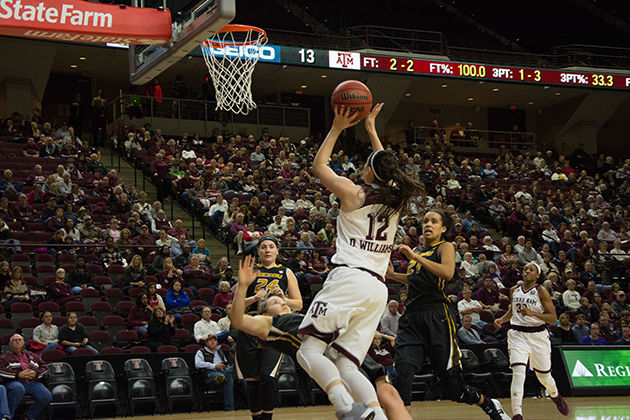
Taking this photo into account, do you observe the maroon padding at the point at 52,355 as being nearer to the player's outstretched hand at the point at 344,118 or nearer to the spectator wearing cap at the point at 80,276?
the spectator wearing cap at the point at 80,276

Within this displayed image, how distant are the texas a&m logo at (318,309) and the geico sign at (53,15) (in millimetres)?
5697

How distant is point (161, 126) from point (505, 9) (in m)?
17.7

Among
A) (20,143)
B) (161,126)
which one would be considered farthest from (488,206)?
(20,143)

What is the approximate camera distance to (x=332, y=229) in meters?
17.1

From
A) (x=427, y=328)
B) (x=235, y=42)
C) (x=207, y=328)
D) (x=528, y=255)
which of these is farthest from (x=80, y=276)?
(x=528, y=255)

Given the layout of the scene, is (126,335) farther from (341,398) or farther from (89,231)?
(341,398)

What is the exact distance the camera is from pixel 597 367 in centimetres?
1346

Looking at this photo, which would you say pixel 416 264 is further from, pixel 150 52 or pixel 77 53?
pixel 77 53

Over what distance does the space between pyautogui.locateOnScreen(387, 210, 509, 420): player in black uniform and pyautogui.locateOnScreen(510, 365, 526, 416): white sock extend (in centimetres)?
123

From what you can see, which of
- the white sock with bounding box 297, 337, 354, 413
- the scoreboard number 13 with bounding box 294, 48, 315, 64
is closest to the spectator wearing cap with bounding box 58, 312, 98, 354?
the white sock with bounding box 297, 337, 354, 413

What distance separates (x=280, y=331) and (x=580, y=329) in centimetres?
1097

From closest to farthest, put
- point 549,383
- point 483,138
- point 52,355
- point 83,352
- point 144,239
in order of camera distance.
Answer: point 549,383, point 52,355, point 83,352, point 144,239, point 483,138

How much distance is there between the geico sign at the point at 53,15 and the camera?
877 centimetres

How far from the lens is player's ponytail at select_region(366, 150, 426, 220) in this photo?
516cm
